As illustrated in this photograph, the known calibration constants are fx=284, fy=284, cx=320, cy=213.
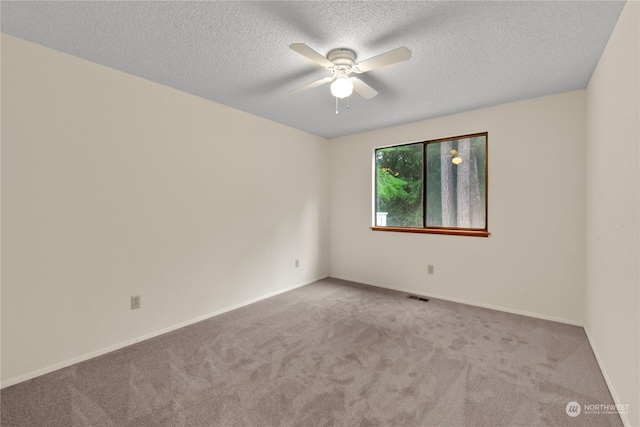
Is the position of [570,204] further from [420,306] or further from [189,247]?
[189,247]

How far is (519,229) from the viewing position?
10.3ft

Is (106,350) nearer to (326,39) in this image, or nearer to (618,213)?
(326,39)

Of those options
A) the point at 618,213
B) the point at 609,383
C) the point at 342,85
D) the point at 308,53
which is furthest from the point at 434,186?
the point at 308,53

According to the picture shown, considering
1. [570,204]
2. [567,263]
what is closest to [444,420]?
[567,263]

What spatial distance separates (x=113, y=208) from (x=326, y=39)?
2.18 meters

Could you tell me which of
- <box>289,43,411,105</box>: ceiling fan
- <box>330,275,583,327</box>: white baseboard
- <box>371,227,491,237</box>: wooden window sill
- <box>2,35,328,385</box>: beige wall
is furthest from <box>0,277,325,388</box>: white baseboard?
<box>289,43,411,105</box>: ceiling fan

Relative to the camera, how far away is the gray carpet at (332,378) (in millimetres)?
1620

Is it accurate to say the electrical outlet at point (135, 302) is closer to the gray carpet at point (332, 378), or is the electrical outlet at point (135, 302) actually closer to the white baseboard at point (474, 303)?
the gray carpet at point (332, 378)

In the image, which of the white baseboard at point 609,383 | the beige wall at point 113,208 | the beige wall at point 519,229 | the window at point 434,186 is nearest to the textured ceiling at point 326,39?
the beige wall at point 113,208

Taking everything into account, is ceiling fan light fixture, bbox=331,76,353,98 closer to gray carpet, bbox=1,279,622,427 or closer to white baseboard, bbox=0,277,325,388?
gray carpet, bbox=1,279,622,427

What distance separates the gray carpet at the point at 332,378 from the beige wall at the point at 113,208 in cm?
32

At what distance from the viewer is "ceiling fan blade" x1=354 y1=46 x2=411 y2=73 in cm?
175

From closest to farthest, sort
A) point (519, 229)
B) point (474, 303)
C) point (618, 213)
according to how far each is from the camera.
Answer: point (618, 213) < point (519, 229) < point (474, 303)

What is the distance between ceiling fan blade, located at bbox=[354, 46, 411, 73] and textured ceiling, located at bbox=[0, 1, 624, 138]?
15 cm
